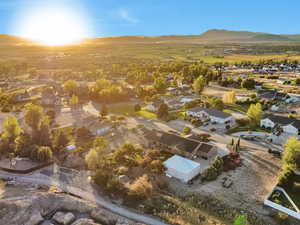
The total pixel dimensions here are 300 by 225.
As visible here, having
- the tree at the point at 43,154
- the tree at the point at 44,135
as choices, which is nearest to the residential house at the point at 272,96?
the tree at the point at 44,135

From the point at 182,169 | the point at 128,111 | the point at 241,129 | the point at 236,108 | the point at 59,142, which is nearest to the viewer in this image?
the point at 182,169

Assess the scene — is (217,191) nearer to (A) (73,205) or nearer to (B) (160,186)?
(B) (160,186)

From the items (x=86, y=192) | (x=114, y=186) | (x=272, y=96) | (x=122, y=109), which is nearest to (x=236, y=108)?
(x=272, y=96)

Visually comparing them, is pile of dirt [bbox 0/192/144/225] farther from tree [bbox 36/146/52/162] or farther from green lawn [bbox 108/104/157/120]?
green lawn [bbox 108/104/157/120]

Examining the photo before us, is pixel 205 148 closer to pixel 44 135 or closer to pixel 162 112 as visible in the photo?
pixel 162 112

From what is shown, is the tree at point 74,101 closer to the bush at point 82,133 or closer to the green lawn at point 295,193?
the bush at point 82,133

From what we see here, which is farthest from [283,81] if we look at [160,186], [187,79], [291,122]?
[160,186]
